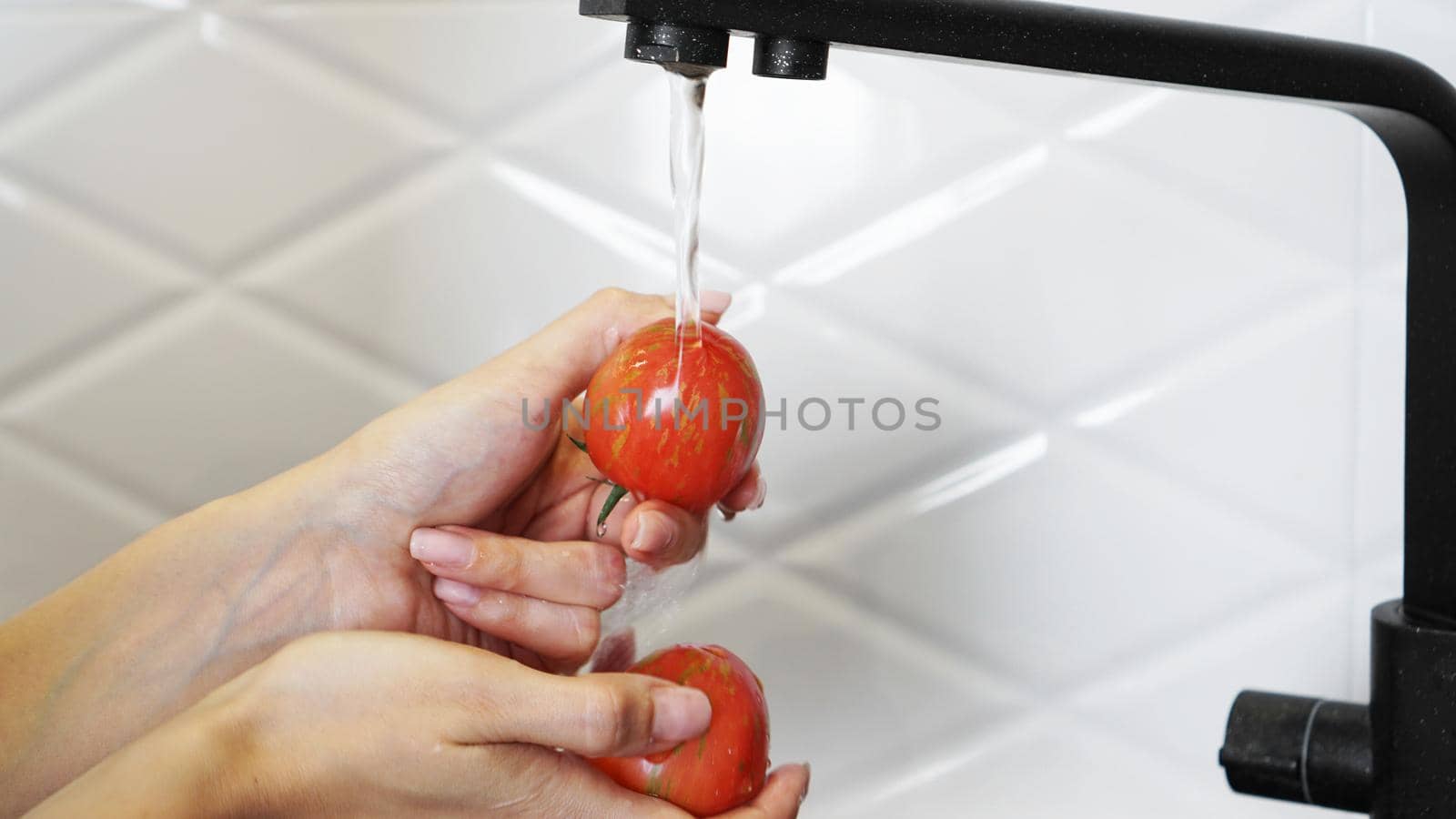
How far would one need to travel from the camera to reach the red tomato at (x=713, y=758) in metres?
0.60

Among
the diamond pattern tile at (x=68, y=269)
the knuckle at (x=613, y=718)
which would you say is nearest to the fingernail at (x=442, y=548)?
the knuckle at (x=613, y=718)

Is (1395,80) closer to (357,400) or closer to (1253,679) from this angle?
(1253,679)

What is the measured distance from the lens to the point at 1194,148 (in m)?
0.79

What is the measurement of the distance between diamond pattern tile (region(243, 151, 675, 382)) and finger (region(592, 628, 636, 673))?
21 cm

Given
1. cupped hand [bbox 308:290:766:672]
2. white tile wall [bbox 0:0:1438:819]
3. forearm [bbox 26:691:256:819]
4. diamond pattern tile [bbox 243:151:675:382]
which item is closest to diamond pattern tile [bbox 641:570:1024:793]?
white tile wall [bbox 0:0:1438:819]

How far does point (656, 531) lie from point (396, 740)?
0.59 ft

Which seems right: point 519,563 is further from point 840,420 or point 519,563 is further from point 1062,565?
point 1062,565

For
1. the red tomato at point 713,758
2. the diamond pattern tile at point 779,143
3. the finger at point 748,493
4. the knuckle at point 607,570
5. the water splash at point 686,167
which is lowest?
the knuckle at point 607,570

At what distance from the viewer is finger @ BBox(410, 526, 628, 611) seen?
0.72m

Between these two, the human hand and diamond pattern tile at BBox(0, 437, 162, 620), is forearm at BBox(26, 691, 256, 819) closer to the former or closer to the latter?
the human hand

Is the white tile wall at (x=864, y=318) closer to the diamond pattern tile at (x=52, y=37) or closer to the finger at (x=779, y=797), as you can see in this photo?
the diamond pattern tile at (x=52, y=37)

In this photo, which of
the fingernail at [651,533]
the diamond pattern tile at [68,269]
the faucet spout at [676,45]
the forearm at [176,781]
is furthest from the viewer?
the diamond pattern tile at [68,269]

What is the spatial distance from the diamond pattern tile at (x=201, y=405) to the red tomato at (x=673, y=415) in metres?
0.29

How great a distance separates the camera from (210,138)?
2.85ft
